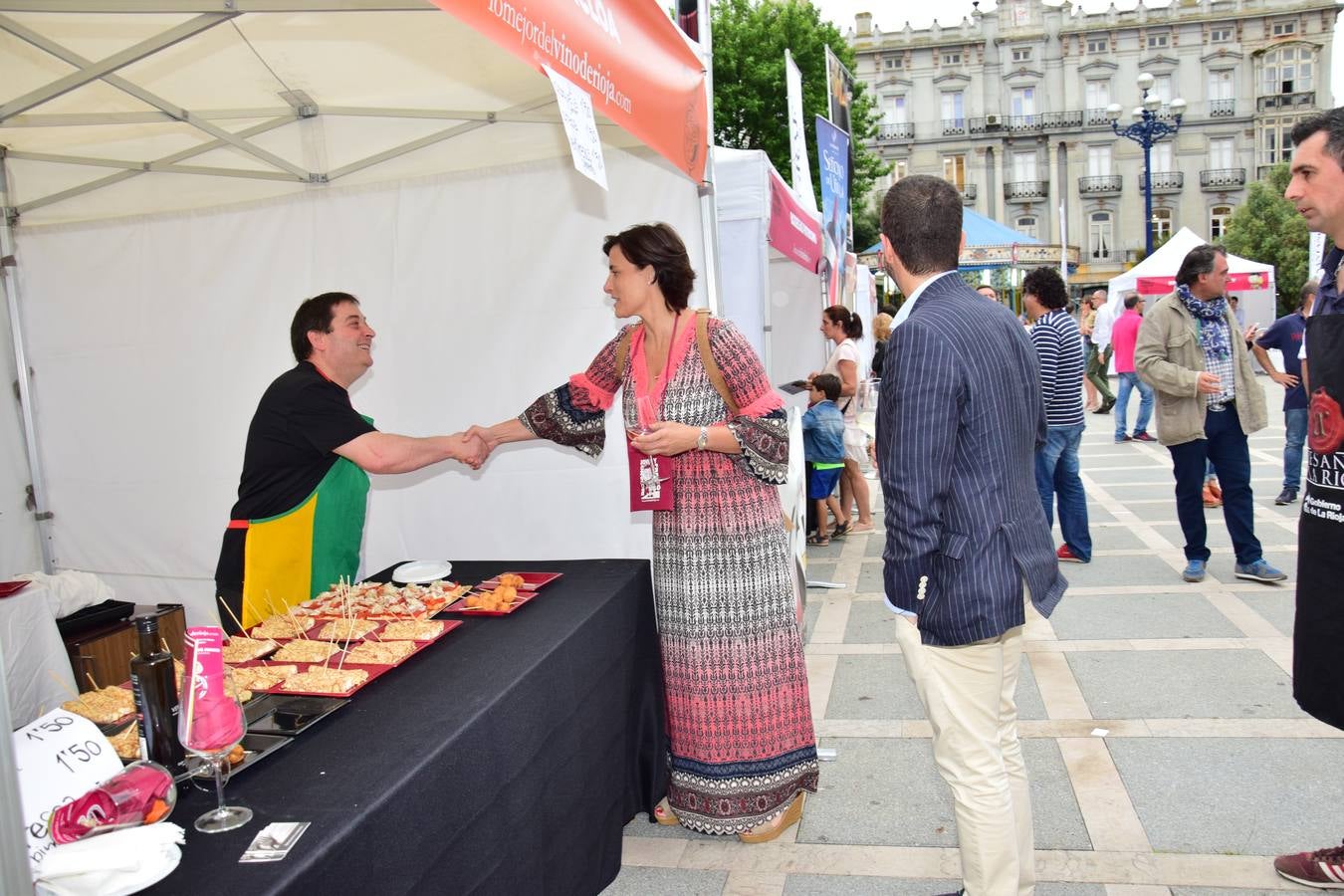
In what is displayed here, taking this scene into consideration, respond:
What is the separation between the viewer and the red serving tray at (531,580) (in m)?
2.80

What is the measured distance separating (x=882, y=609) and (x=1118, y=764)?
2.21 m

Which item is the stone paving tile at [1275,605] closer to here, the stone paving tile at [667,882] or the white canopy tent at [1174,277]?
the stone paving tile at [667,882]

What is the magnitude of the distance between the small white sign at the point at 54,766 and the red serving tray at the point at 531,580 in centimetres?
135

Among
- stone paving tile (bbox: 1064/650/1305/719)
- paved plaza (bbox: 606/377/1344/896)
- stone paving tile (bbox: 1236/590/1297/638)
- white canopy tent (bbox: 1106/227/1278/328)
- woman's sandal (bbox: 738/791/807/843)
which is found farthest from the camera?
white canopy tent (bbox: 1106/227/1278/328)

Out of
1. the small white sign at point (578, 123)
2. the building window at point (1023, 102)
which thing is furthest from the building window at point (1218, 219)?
the small white sign at point (578, 123)

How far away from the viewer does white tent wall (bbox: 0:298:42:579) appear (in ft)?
15.8

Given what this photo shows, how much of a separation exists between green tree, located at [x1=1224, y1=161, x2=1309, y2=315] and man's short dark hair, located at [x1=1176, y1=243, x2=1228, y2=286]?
101 ft

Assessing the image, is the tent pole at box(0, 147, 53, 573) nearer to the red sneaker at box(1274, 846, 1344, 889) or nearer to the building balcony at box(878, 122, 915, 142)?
the red sneaker at box(1274, 846, 1344, 889)

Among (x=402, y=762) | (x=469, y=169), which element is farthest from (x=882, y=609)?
(x=402, y=762)

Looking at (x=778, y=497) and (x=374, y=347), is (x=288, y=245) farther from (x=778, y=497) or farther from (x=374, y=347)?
(x=778, y=497)

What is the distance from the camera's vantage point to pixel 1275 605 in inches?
188

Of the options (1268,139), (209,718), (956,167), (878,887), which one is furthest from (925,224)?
(1268,139)

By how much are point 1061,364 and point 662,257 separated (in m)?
3.83

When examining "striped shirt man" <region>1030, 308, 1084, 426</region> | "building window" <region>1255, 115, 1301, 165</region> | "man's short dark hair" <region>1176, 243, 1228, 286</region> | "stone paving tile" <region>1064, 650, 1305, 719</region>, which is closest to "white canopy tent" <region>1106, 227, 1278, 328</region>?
"striped shirt man" <region>1030, 308, 1084, 426</region>
